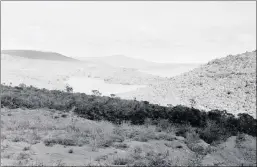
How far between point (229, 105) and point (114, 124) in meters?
18.2

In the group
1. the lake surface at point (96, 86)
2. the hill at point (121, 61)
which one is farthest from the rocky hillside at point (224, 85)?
the hill at point (121, 61)

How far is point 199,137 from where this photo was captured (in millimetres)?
14180

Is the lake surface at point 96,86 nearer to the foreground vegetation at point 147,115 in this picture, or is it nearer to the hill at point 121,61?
the foreground vegetation at point 147,115

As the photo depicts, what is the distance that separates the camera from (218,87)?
36.5 m

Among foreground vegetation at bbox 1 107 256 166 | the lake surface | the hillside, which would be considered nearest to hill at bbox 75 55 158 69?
the lake surface

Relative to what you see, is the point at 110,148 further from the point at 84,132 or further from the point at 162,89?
the point at 162,89

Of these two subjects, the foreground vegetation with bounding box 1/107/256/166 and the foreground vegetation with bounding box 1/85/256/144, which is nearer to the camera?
the foreground vegetation with bounding box 1/107/256/166

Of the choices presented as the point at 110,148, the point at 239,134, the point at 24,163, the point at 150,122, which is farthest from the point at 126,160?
A: the point at 239,134

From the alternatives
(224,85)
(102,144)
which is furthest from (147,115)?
(224,85)

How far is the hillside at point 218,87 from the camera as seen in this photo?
31578mm

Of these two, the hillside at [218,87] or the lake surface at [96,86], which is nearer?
the hillside at [218,87]

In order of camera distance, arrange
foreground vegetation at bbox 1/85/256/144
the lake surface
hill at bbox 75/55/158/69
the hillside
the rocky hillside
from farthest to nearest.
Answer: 1. hill at bbox 75/55/158/69
2. the lake surface
3. the hillside
4. the rocky hillside
5. foreground vegetation at bbox 1/85/256/144

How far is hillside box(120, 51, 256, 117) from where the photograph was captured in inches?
1243

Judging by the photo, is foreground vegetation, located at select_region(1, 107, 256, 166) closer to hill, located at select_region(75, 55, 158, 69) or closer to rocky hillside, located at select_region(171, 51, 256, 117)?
rocky hillside, located at select_region(171, 51, 256, 117)
